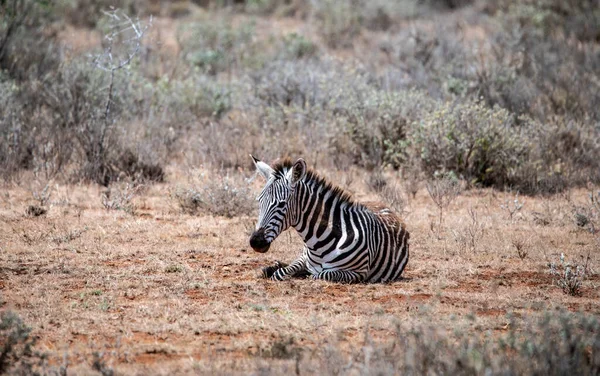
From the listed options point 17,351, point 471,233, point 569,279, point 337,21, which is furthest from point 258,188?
point 337,21

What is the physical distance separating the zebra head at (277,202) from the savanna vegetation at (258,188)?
59 cm

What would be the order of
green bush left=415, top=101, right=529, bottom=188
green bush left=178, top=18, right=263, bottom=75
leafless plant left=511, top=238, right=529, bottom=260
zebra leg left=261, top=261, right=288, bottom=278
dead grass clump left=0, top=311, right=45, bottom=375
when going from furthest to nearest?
green bush left=178, top=18, right=263, bottom=75 < green bush left=415, top=101, right=529, bottom=188 < leafless plant left=511, top=238, right=529, bottom=260 < zebra leg left=261, top=261, right=288, bottom=278 < dead grass clump left=0, top=311, right=45, bottom=375

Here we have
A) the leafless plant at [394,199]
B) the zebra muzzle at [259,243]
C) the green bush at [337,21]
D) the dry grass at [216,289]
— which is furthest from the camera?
the green bush at [337,21]

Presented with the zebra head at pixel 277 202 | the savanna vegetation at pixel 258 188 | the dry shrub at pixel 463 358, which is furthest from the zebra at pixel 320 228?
the dry shrub at pixel 463 358

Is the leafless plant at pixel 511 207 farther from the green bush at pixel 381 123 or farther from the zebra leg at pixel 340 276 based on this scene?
the zebra leg at pixel 340 276

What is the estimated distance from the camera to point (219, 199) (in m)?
11.3

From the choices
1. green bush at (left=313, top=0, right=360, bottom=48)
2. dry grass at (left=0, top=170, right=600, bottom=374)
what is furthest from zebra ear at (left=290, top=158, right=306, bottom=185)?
green bush at (left=313, top=0, right=360, bottom=48)

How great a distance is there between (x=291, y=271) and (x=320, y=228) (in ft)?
1.84

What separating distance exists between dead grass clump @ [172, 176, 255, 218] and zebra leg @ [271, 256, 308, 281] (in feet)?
10.5

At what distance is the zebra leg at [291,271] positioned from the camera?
26.4 feet

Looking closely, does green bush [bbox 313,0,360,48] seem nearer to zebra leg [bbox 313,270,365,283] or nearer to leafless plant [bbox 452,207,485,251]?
leafless plant [bbox 452,207,485,251]

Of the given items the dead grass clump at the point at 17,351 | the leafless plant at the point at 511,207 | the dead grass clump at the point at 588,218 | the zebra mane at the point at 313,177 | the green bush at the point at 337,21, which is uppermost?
the green bush at the point at 337,21

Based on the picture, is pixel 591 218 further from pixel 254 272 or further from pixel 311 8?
pixel 311 8

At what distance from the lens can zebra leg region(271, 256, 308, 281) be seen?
8.05 m
